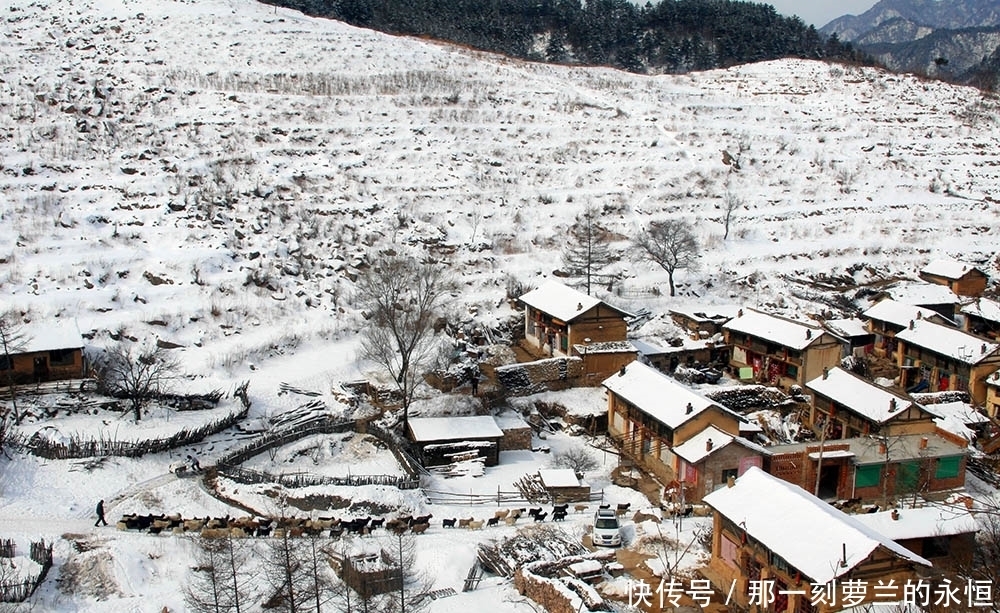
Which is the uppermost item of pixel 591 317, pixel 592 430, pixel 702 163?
pixel 702 163

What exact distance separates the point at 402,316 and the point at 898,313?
26.2 m

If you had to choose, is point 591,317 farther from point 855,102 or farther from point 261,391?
point 855,102

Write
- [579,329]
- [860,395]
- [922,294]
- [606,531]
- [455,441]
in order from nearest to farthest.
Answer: [606,531], [455,441], [860,395], [579,329], [922,294]

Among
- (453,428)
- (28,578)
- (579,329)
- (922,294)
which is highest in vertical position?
(922,294)

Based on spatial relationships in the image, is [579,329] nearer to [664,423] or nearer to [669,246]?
[664,423]

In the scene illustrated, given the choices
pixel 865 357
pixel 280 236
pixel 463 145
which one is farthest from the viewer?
pixel 463 145

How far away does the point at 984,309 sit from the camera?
44281 mm

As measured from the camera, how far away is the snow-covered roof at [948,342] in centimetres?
3731

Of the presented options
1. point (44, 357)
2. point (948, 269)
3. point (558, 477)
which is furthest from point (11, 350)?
point (948, 269)

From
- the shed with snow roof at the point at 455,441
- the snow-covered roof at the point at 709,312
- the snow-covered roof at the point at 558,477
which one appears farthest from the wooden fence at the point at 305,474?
the snow-covered roof at the point at 709,312

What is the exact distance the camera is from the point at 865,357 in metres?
43.2

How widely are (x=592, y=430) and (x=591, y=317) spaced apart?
268 inches

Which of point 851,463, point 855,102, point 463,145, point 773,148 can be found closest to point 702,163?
point 773,148

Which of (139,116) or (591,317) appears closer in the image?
(591,317)
